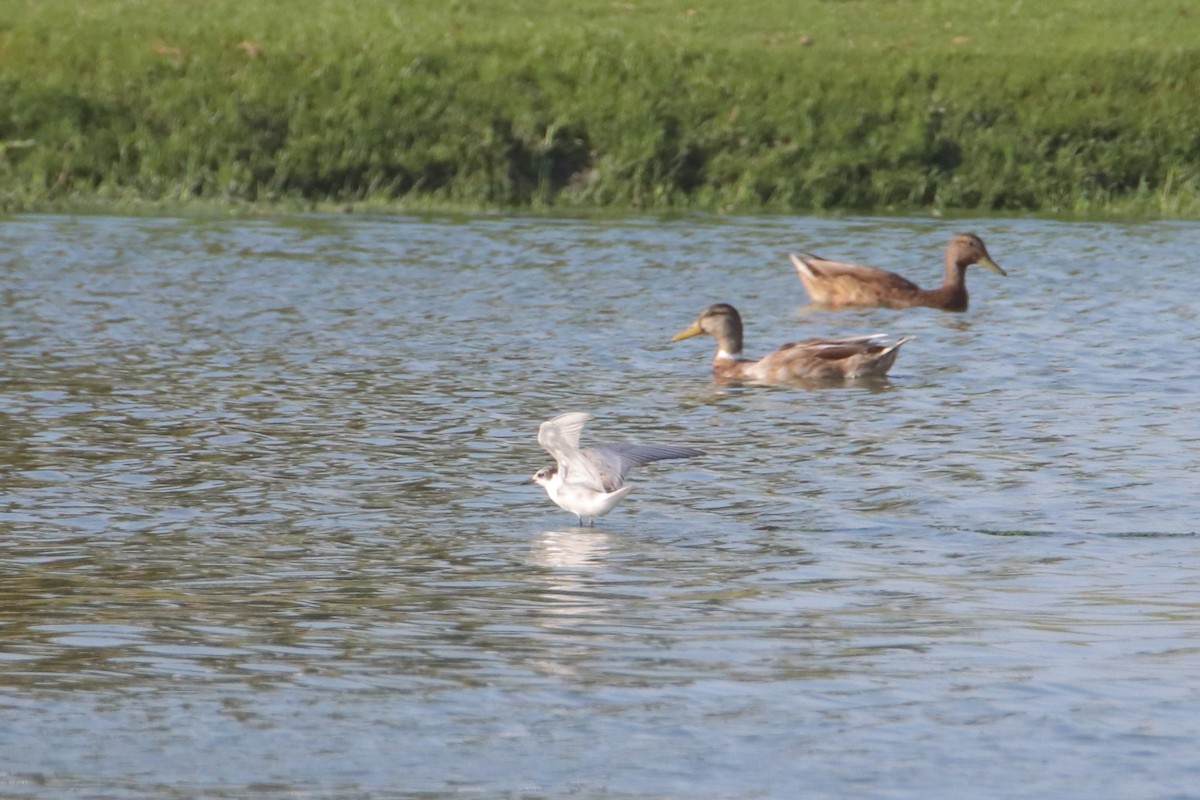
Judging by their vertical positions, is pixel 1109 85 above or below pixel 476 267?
above

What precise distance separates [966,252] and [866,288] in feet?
4.38

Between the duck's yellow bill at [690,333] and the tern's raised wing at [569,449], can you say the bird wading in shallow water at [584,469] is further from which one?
the duck's yellow bill at [690,333]

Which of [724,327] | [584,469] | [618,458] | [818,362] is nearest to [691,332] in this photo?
[724,327]

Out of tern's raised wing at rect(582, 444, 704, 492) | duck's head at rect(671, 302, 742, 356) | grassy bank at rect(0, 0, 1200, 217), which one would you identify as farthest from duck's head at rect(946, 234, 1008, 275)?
tern's raised wing at rect(582, 444, 704, 492)

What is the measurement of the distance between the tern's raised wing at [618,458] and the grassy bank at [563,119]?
1655cm

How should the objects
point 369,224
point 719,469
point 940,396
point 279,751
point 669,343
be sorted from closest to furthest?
point 279,751
point 719,469
point 940,396
point 669,343
point 369,224

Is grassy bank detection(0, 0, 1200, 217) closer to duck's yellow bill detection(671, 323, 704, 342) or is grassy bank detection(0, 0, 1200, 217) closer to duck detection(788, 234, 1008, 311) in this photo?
duck detection(788, 234, 1008, 311)

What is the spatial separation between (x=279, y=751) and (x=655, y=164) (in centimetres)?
2199

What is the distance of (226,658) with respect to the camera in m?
7.07

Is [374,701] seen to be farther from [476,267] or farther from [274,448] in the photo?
[476,267]

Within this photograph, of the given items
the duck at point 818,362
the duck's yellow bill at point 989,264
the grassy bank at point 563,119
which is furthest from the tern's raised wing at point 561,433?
the grassy bank at point 563,119

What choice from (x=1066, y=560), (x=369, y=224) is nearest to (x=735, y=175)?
(x=369, y=224)

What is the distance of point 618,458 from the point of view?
9695mm

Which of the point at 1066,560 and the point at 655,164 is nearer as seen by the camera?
the point at 1066,560
